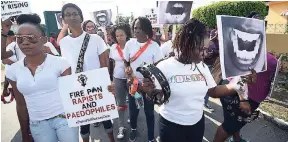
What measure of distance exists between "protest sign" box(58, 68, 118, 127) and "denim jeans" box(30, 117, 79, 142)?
7 cm

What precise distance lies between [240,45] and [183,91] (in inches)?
27.1

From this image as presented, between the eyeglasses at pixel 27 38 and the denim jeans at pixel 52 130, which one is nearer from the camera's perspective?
the eyeglasses at pixel 27 38

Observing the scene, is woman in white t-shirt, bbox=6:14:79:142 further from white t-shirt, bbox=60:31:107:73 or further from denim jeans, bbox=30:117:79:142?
white t-shirt, bbox=60:31:107:73

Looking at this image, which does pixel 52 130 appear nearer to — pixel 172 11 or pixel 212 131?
pixel 212 131

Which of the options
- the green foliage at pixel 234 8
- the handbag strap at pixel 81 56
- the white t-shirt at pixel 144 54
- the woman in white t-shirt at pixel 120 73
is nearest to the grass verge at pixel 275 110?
the white t-shirt at pixel 144 54

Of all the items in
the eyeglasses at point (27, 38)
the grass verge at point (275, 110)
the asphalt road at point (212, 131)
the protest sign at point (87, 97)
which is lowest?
the asphalt road at point (212, 131)

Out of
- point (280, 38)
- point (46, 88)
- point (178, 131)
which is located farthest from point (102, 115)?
point (280, 38)

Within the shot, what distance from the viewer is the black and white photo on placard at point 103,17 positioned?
244 inches

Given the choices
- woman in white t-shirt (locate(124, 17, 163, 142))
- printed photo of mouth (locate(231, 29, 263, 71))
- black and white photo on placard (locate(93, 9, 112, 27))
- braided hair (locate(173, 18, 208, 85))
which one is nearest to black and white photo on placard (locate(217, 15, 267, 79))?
printed photo of mouth (locate(231, 29, 263, 71))

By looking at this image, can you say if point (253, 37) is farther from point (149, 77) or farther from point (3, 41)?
point (3, 41)

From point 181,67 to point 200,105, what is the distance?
1.25 feet

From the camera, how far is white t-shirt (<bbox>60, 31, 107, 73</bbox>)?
115 inches

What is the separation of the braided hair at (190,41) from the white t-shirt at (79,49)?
1223mm

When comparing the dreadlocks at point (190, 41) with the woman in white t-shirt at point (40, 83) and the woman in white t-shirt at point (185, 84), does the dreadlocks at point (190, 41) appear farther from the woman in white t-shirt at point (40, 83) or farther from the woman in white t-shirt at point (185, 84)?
the woman in white t-shirt at point (40, 83)
